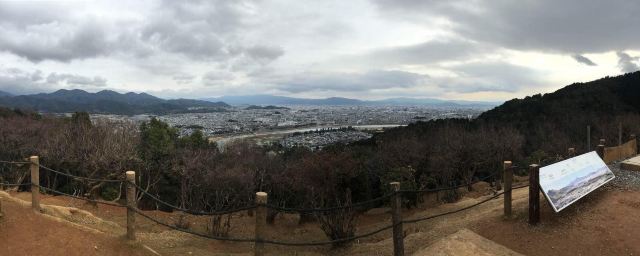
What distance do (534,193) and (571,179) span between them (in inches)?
46.2

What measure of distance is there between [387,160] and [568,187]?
18.2 m

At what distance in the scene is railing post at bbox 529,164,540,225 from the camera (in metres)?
7.33

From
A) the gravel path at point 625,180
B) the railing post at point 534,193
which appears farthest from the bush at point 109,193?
the gravel path at point 625,180

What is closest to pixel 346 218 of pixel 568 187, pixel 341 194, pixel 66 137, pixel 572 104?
pixel 568 187

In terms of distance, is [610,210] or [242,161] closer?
[610,210]

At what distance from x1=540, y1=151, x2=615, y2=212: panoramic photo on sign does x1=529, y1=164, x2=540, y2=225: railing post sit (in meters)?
0.11

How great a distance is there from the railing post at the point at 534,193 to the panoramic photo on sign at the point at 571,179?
0.35 ft

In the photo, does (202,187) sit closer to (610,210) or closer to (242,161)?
(242,161)

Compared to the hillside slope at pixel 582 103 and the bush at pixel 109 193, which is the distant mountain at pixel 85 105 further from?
the hillside slope at pixel 582 103

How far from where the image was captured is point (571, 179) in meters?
8.02

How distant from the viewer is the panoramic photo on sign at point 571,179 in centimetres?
734

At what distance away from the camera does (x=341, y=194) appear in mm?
23281

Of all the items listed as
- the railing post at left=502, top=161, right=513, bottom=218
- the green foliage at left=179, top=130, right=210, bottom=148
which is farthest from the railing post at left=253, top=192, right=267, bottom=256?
the green foliage at left=179, top=130, right=210, bottom=148

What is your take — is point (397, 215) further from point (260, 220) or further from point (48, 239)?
point (48, 239)
